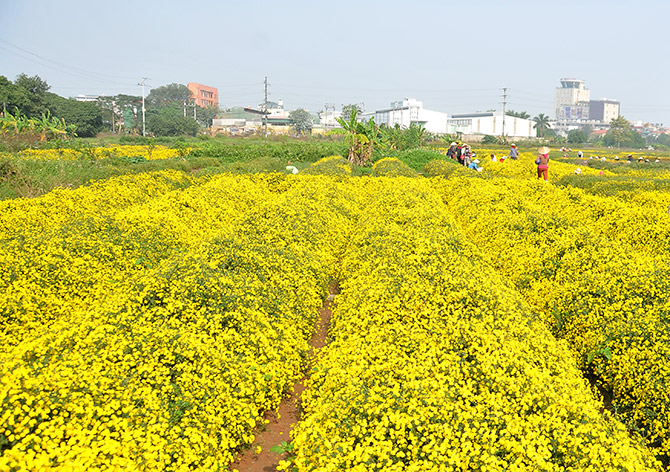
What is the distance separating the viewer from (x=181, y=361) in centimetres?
627

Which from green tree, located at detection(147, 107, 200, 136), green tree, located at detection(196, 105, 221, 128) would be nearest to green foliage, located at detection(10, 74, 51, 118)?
green tree, located at detection(147, 107, 200, 136)

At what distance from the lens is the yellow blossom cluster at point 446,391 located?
4551mm

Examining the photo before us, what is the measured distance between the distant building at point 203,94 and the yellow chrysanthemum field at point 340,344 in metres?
173

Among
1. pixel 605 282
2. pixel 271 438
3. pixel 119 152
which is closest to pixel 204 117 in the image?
pixel 119 152

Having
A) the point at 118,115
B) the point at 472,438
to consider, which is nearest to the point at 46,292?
the point at 472,438

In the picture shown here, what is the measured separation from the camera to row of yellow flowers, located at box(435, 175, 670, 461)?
6512mm

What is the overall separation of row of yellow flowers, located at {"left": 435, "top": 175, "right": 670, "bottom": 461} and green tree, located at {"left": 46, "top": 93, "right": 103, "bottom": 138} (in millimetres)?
68818

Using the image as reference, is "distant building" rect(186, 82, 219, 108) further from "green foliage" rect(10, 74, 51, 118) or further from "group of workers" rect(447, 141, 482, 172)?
"group of workers" rect(447, 141, 482, 172)

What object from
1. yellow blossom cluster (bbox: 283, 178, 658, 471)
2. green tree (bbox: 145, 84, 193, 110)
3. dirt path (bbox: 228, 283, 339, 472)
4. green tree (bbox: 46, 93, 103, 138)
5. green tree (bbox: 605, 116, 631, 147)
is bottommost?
dirt path (bbox: 228, 283, 339, 472)

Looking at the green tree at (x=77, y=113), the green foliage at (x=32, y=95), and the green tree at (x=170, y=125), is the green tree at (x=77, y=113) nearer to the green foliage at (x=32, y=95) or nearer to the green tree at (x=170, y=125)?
the green foliage at (x=32, y=95)

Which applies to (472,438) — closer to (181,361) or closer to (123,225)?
(181,361)

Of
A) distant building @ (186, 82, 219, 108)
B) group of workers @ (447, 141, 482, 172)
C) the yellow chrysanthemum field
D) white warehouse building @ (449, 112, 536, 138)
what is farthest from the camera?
distant building @ (186, 82, 219, 108)

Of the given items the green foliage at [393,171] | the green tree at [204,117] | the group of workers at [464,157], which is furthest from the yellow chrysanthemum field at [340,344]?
the green tree at [204,117]

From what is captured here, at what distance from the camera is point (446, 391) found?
5238 millimetres
